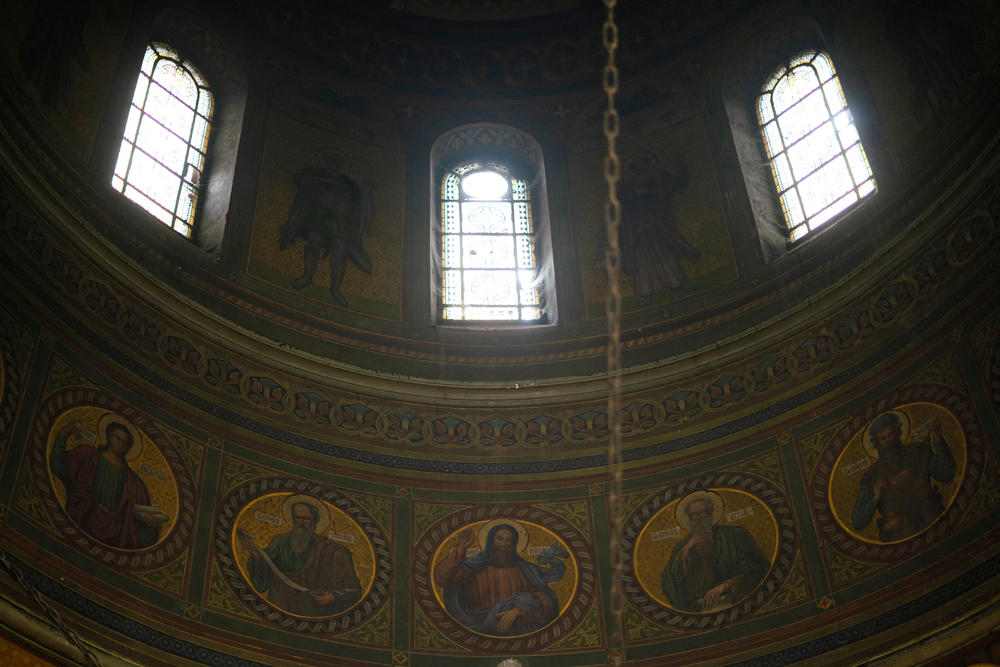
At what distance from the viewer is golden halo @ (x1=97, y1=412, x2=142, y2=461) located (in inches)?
466

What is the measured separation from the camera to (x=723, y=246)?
48.5ft

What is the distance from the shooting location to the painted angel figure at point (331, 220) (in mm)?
14836

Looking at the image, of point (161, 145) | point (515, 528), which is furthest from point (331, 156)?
point (515, 528)

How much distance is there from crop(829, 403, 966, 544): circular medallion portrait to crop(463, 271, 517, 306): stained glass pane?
15.3 ft

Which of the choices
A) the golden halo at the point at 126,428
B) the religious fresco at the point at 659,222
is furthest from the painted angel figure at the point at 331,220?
the golden halo at the point at 126,428

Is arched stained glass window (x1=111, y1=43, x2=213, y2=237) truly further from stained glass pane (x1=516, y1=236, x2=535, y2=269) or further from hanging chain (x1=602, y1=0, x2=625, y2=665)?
hanging chain (x1=602, y1=0, x2=625, y2=665)

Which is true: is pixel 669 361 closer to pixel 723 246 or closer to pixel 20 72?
pixel 723 246

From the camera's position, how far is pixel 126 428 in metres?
12.1

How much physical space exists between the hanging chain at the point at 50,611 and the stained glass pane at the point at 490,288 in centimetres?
649

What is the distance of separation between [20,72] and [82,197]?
4.29ft

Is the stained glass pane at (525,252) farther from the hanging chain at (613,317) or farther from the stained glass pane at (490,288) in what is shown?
the hanging chain at (613,317)

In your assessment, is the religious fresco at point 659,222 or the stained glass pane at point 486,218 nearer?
the religious fresco at point 659,222

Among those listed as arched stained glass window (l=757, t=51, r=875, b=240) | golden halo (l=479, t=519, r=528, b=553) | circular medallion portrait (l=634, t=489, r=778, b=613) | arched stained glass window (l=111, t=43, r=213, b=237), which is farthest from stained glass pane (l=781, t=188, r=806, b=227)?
arched stained glass window (l=111, t=43, r=213, b=237)

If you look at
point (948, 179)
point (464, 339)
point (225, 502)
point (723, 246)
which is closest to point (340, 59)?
point (464, 339)
